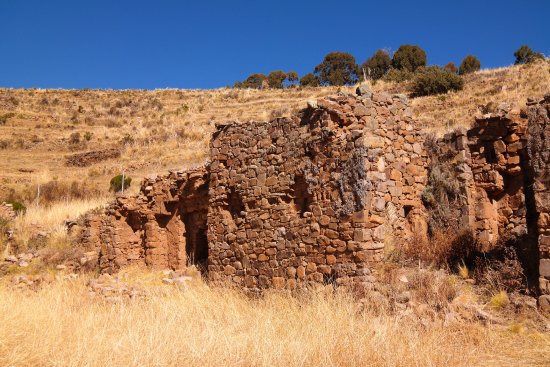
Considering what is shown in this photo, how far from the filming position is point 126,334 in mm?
6691

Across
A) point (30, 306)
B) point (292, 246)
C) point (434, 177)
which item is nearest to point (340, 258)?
point (292, 246)

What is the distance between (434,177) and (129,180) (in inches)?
711

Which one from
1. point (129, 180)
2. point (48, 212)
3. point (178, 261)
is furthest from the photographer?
point (129, 180)

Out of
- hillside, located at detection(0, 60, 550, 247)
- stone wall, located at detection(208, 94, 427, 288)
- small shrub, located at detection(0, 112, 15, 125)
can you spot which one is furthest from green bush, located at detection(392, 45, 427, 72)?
stone wall, located at detection(208, 94, 427, 288)

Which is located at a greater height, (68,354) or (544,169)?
(544,169)

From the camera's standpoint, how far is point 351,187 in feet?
27.9

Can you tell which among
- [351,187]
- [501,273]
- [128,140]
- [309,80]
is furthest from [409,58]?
[501,273]

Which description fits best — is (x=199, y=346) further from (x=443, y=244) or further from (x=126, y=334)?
(x=443, y=244)

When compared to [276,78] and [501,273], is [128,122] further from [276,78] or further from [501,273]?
[501,273]

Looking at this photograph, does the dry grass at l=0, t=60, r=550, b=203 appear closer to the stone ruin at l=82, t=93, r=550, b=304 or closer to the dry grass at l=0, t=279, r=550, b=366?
the stone ruin at l=82, t=93, r=550, b=304

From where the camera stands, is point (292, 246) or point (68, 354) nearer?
point (68, 354)

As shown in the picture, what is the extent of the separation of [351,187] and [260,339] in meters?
3.11

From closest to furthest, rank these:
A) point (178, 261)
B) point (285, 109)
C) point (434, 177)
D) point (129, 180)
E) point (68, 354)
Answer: point (68, 354)
point (434, 177)
point (178, 261)
point (129, 180)
point (285, 109)

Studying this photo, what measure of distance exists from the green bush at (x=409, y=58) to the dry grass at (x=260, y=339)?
45543 millimetres
